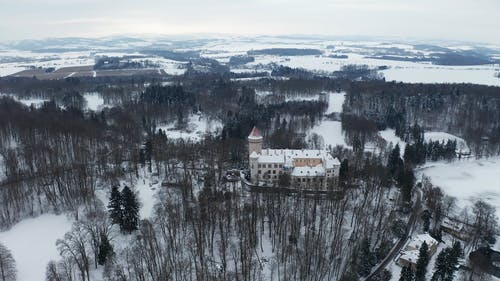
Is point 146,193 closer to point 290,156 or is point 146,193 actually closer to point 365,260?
point 290,156

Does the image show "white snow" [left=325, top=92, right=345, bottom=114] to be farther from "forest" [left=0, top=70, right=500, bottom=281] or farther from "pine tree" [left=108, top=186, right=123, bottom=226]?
"pine tree" [left=108, top=186, right=123, bottom=226]

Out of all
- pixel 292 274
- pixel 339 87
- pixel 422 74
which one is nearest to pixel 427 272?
pixel 292 274

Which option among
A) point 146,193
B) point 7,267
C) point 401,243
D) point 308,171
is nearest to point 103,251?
point 7,267

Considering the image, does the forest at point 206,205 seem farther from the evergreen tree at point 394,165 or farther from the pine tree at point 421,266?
the pine tree at point 421,266

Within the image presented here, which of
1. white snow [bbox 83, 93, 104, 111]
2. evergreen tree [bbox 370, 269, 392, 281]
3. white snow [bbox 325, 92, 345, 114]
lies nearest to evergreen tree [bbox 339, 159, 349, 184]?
evergreen tree [bbox 370, 269, 392, 281]

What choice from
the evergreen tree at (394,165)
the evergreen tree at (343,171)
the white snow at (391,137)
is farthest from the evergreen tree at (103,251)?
Answer: the white snow at (391,137)

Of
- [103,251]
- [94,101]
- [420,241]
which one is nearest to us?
[103,251]

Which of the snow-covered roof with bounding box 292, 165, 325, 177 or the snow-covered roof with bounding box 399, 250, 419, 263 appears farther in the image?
the snow-covered roof with bounding box 292, 165, 325, 177
